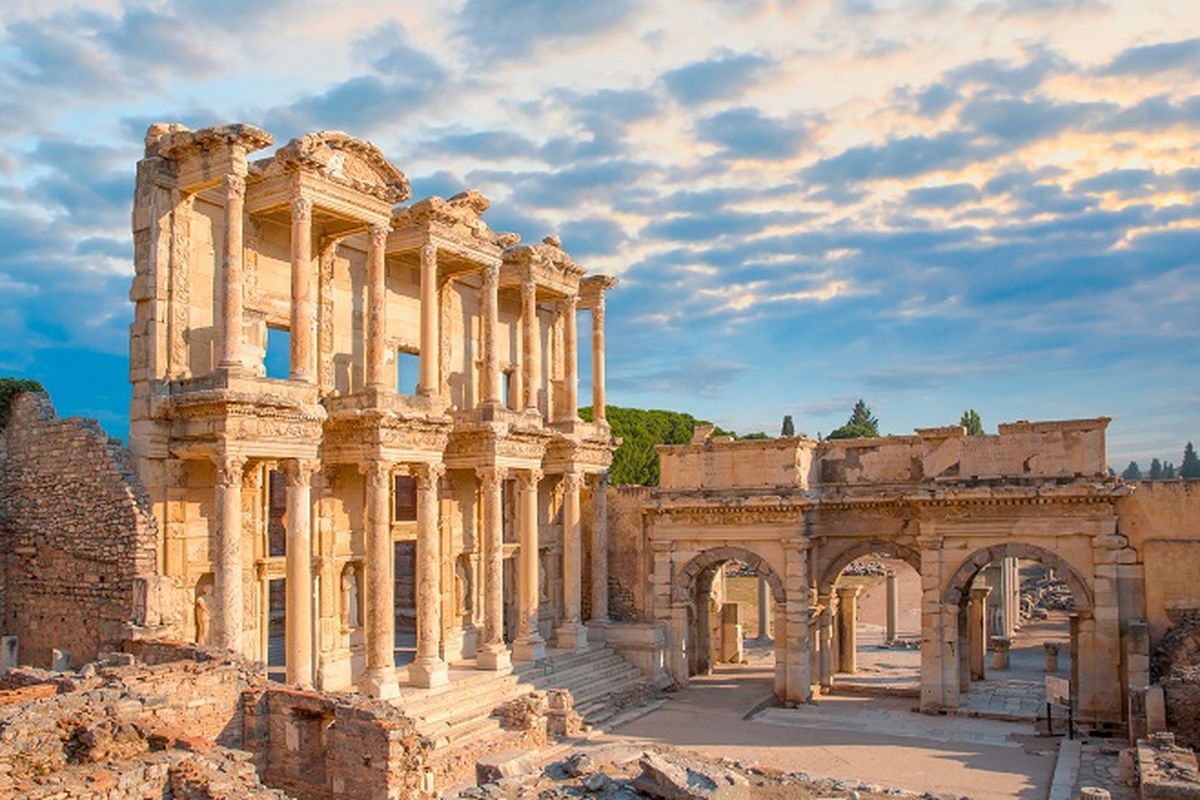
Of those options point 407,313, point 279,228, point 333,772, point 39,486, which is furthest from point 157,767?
point 407,313

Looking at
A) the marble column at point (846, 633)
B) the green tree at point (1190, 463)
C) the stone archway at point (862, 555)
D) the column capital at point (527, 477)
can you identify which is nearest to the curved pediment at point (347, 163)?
the column capital at point (527, 477)

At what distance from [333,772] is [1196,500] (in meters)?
19.5

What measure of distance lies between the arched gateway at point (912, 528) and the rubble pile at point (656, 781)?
8.23 meters

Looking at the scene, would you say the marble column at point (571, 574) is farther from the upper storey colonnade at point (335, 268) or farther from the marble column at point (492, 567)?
the marble column at point (492, 567)

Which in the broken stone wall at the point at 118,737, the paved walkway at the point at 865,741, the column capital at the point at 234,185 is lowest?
the paved walkway at the point at 865,741

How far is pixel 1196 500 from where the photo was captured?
23.1 metres

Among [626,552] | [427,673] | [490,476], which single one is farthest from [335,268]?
[626,552]

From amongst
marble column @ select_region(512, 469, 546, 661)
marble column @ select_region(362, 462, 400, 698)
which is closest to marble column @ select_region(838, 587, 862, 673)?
marble column @ select_region(512, 469, 546, 661)

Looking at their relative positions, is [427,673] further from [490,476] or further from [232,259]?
[232,259]

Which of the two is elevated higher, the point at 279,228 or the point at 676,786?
the point at 279,228

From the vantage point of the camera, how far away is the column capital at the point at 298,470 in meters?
20.2

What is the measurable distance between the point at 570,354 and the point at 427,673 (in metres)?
11.7

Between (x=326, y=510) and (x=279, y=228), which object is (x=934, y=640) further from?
(x=279, y=228)

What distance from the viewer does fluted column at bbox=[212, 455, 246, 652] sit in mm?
18516
